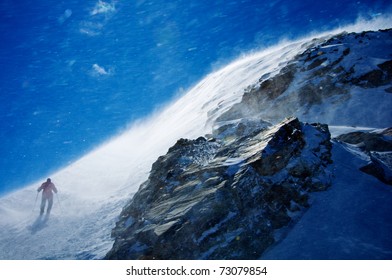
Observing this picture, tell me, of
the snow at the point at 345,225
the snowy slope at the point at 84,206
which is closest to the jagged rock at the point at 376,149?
the snow at the point at 345,225

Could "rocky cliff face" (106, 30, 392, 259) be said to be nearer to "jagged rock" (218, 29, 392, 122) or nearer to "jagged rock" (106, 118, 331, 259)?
"jagged rock" (106, 118, 331, 259)

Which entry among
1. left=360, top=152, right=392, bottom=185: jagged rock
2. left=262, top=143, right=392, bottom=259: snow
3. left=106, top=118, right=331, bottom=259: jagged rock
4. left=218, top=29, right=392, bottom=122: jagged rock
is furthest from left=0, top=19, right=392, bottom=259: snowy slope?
left=360, top=152, right=392, bottom=185: jagged rock

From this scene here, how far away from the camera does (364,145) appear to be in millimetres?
12805

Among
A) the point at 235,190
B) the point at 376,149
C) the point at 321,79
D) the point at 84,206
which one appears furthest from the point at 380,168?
the point at 84,206

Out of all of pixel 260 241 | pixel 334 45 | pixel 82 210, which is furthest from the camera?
pixel 334 45

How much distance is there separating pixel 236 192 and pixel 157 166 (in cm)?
610

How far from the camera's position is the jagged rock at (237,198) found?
333 inches

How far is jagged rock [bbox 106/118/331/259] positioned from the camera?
27.8 ft

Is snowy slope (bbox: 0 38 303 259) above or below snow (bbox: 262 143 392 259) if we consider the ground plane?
above

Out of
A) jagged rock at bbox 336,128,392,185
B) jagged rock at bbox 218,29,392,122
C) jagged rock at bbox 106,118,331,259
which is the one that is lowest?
jagged rock at bbox 336,128,392,185

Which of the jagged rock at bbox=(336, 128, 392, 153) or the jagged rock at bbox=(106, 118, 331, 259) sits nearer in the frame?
the jagged rock at bbox=(106, 118, 331, 259)

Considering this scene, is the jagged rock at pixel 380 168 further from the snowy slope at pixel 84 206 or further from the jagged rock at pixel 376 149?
the snowy slope at pixel 84 206
